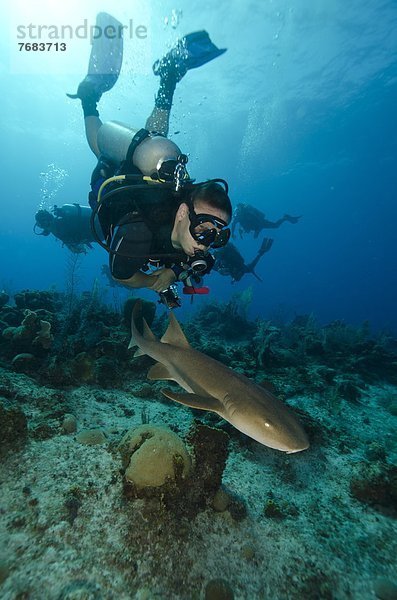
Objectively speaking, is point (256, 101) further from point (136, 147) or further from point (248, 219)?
point (136, 147)

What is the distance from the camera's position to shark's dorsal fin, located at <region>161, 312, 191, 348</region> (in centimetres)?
400

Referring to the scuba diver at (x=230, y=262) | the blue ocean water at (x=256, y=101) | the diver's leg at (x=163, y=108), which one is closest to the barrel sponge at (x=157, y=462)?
the diver's leg at (x=163, y=108)

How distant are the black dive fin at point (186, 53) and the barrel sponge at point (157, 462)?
951cm

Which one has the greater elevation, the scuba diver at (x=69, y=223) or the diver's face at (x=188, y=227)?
→ the diver's face at (x=188, y=227)

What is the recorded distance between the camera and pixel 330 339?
41.1 ft

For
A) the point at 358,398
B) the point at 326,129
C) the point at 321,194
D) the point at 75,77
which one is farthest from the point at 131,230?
the point at 321,194

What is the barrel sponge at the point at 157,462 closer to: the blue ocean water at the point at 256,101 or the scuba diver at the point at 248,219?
the blue ocean water at the point at 256,101

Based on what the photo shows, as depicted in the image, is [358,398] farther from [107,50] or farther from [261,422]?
[107,50]

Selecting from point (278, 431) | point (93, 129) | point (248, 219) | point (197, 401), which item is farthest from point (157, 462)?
point (248, 219)

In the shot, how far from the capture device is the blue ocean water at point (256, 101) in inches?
1134

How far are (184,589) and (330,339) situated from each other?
11.7 m

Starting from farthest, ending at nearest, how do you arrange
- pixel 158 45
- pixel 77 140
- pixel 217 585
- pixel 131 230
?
pixel 77 140 → pixel 158 45 → pixel 131 230 → pixel 217 585

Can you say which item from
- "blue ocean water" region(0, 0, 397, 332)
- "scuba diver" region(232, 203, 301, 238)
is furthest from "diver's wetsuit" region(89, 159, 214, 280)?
"scuba diver" region(232, 203, 301, 238)

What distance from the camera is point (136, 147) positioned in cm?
482
